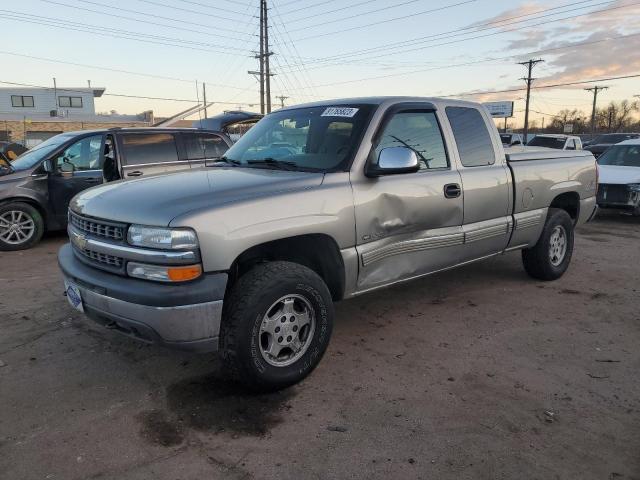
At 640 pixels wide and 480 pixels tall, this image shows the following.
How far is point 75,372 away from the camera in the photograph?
3605 millimetres

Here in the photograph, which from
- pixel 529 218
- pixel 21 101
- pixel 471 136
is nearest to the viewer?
pixel 471 136

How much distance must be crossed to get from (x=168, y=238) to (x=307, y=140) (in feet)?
5.26

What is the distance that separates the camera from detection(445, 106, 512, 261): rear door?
178 inches

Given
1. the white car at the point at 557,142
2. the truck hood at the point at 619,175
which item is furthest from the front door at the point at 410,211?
the white car at the point at 557,142

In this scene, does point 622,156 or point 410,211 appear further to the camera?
point 622,156

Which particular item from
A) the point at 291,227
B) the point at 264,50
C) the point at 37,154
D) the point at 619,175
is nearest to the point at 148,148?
the point at 37,154

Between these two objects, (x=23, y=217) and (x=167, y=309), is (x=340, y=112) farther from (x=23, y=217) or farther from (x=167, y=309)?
(x=23, y=217)

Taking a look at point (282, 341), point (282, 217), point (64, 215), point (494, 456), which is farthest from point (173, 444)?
point (64, 215)

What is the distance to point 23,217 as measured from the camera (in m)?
7.56

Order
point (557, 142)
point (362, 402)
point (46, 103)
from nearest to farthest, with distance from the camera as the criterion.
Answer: point (362, 402) → point (557, 142) → point (46, 103)

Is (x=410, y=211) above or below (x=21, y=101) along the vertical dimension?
below

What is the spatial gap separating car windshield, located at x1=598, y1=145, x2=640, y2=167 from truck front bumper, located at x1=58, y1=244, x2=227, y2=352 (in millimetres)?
10965

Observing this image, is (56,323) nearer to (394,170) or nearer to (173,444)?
(173,444)

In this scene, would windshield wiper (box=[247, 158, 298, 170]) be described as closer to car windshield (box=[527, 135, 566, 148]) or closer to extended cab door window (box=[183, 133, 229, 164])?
extended cab door window (box=[183, 133, 229, 164])
